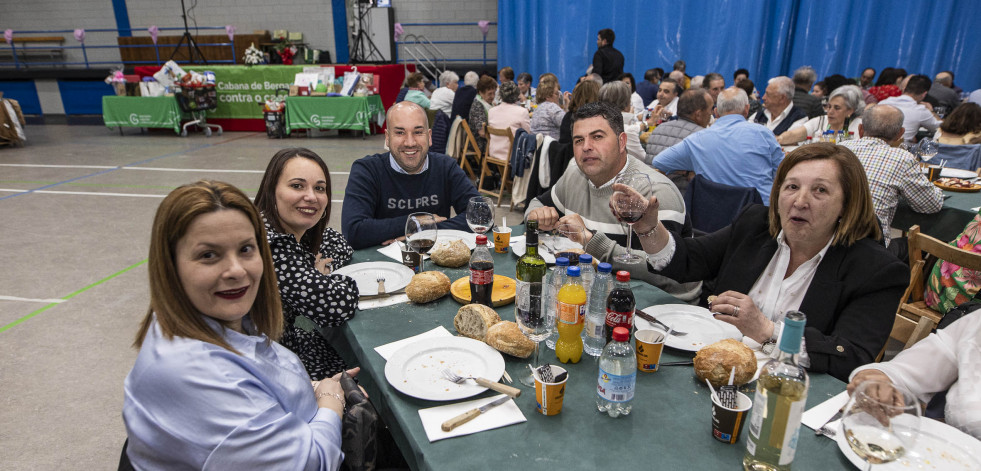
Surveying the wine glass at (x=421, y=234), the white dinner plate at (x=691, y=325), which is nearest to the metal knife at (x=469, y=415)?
the white dinner plate at (x=691, y=325)

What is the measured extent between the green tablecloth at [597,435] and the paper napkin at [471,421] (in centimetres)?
1

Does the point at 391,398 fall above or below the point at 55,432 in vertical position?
above

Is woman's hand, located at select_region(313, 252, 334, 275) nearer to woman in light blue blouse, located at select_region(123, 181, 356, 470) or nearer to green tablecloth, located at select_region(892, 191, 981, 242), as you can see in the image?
woman in light blue blouse, located at select_region(123, 181, 356, 470)

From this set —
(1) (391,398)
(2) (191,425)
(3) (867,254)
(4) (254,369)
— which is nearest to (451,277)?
(1) (391,398)

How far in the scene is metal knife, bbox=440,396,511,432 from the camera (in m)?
1.19

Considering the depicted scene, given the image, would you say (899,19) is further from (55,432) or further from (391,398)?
(55,432)

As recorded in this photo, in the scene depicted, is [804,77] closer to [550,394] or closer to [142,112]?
[550,394]

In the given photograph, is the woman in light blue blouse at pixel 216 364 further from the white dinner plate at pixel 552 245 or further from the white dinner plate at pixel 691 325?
the white dinner plate at pixel 552 245

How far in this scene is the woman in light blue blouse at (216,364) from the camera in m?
1.02

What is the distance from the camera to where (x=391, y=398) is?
1326 millimetres

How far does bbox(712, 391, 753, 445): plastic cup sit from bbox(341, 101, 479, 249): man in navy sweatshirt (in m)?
1.78

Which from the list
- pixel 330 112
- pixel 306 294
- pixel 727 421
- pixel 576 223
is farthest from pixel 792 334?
pixel 330 112

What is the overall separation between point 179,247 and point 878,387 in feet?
4.77

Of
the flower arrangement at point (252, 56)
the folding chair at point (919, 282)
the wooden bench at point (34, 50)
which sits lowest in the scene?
the folding chair at point (919, 282)
